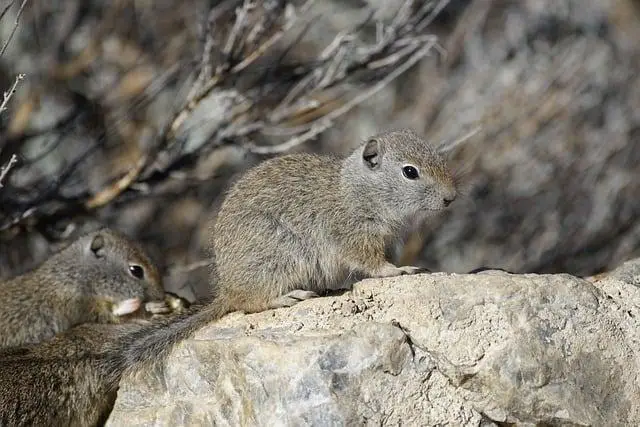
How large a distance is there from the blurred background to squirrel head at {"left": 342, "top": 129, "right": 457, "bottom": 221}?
1.81 metres

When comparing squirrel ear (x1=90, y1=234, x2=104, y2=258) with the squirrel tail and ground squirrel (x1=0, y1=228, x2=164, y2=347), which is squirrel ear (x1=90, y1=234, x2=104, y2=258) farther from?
the squirrel tail

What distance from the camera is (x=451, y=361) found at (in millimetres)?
4910

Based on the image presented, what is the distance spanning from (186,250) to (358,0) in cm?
273

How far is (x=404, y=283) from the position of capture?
5406 millimetres

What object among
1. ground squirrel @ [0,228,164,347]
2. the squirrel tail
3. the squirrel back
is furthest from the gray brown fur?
ground squirrel @ [0,228,164,347]

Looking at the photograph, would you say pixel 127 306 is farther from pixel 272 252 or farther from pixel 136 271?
pixel 272 252

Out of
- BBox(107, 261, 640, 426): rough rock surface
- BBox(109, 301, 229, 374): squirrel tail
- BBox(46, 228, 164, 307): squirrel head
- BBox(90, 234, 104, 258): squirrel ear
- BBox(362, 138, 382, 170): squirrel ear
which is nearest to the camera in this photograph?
BBox(107, 261, 640, 426): rough rock surface

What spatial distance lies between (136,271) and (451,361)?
323cm

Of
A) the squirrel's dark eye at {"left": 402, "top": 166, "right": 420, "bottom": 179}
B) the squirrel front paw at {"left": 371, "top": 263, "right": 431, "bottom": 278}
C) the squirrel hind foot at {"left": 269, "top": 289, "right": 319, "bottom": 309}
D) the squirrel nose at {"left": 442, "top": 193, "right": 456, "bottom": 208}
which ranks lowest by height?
the squirrel hind foot at {"left": 269, "top": 289, "right": 319, "bottom": 309}

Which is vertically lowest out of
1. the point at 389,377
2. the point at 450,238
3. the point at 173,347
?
the point at 450,238

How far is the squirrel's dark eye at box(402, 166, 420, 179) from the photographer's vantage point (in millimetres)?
6102

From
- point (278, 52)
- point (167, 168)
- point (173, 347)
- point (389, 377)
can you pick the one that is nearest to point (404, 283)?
point (389, 377)

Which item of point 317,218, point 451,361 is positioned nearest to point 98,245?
point 317,218

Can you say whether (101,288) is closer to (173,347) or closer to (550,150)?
(173,347)
